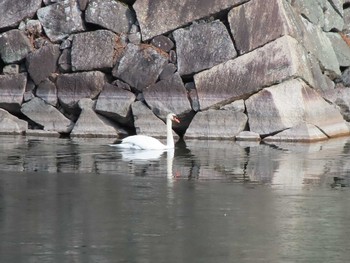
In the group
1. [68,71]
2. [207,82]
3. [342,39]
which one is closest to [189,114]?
[207,82]

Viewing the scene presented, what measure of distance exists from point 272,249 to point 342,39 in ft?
58.7

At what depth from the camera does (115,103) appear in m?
24.0

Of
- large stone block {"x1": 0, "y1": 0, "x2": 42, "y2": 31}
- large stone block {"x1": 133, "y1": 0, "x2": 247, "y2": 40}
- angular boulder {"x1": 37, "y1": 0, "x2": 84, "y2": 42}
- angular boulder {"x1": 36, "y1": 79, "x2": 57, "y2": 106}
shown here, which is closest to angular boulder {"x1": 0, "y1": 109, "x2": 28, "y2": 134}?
angular boulder {"x1": 36, "y1": 79, "x2": 57, "y2": 106}

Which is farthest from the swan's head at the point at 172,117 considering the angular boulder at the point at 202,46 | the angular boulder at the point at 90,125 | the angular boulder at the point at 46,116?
the angular boulder at the point at 46,116

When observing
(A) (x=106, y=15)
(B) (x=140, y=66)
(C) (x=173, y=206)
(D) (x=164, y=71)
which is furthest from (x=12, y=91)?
(C) (x=173, y=206)

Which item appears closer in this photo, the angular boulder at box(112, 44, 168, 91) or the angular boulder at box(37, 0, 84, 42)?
the angular boulder at box(112, 44, 168, 91)

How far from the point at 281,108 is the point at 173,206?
10034 mm

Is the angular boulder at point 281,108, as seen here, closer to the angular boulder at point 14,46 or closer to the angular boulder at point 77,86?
the angular boulder at point 77,86

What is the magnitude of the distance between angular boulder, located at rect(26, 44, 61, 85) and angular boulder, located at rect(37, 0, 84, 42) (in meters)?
0.29

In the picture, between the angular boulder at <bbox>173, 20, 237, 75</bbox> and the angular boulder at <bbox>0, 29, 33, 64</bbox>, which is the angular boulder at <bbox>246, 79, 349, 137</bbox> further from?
the angular boulder at <bbox>0, 29, 33, 64</bbox>

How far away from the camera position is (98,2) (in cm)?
2450

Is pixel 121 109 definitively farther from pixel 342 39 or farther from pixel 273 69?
pixel 342 39

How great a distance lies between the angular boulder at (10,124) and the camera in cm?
2427

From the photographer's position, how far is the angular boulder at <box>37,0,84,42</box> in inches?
971
